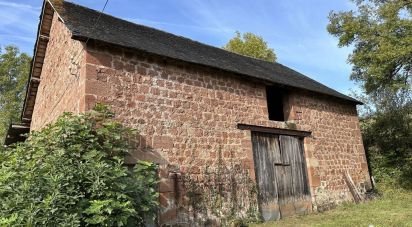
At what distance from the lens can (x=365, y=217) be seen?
8711 mm

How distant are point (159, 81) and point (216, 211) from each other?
3353 millimetres

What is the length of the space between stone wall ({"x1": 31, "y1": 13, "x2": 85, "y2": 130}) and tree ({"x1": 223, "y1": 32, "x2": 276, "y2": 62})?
66.9 ft

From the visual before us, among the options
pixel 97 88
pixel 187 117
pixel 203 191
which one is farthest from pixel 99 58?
pixel 203 191

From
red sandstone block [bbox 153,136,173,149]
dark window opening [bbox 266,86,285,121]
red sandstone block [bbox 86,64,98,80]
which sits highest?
dark window opening [bbox 266,86,285,121]

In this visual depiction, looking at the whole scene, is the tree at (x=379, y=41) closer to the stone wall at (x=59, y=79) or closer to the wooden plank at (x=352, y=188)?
the wooden plank at (x=352, y=188)

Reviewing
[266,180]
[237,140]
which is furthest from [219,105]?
[266,180]

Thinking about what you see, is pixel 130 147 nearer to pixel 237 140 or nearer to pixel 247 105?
pixel 237 140

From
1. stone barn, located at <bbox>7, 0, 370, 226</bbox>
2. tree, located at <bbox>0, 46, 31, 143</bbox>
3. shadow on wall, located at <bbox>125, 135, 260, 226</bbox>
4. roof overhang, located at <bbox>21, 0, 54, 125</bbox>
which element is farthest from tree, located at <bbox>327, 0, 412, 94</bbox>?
tree, located at <bbox>0, 46, 31, 143</bbox>

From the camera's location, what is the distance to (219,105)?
372 inches

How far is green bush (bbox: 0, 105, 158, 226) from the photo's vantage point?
5.21 metres

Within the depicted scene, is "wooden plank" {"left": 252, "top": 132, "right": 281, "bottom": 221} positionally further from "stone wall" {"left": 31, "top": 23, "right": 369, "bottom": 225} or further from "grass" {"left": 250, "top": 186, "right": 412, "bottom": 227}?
"grass" {"left": 250, "top": 186, "right": 412, "bottom": 227}

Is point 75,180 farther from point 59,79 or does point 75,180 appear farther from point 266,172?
point 266,172

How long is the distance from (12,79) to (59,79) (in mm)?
24729

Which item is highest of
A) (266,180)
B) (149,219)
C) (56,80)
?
(56,80)
